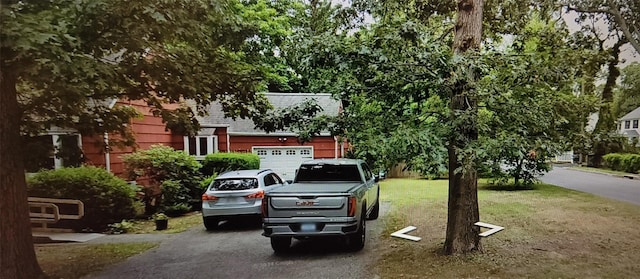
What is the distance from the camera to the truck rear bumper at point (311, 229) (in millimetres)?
4496

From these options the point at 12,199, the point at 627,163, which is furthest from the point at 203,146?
the point at 627,163

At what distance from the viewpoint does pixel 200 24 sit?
378cm

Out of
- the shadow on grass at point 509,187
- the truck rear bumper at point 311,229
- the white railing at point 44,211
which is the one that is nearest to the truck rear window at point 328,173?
the truck rear bumper at point 311,229

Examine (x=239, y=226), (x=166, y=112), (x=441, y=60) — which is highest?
(x=441, y=60)

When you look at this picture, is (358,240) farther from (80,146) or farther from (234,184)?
(80,146)

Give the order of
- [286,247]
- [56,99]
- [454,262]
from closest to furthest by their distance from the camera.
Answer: [56,99]
[454,262]
[286,247]

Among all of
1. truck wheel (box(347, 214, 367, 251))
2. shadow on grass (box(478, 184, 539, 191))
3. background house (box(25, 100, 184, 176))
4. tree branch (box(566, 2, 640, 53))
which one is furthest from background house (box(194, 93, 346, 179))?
tree branch (box(566, 2, 640, 53))

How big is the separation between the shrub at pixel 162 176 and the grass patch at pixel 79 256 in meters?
2.46

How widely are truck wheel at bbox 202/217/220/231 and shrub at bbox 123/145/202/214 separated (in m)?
1.82

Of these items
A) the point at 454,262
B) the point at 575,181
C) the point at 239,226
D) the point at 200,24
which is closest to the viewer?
the point at 200,24

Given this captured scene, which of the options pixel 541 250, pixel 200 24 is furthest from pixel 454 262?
pixel 200 24

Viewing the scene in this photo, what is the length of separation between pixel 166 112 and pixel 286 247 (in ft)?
8.07

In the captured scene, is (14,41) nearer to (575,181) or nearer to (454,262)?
(454,262)

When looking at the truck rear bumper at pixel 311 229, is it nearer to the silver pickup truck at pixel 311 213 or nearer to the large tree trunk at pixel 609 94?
the silver pickup truck at pixel 311 213
